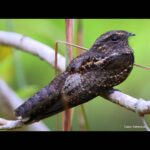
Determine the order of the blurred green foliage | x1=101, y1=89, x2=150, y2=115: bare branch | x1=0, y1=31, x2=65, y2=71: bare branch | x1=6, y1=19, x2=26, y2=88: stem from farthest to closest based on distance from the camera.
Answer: x1=6, y1=19, x2=26, y2=88: stem → the blurred green foliage → x1=0, y1=31, x2=65, y2=71: bare branch → x1=101, y1=89, x2=150, y2=115: bare branch

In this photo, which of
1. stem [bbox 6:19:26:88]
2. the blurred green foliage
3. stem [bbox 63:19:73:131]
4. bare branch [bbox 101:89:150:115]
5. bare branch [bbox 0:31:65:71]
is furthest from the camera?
stem [bbox 6:19:26:88]

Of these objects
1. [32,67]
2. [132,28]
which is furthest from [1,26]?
[132,28]

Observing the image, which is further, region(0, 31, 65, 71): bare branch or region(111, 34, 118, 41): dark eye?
region(0, 31, 65, 71): bare branch

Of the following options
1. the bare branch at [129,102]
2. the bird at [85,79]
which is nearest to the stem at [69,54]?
the bird at [85,79]

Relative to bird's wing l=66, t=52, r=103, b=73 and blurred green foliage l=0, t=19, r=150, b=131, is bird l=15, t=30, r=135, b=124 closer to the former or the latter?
bird's wing l=66, t=52, r=103, b=73

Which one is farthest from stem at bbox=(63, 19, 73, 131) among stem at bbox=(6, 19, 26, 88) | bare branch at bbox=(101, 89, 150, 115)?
stem at bbox=(6, 19, 26, 88)

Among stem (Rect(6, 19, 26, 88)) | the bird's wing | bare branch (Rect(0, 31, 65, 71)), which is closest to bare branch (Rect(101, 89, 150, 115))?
the bird's wing

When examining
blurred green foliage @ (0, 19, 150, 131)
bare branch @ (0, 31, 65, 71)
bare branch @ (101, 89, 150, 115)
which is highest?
bare branch @ (101, 89, 150, 115)

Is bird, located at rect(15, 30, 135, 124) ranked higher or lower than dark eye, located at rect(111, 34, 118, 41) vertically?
lower
